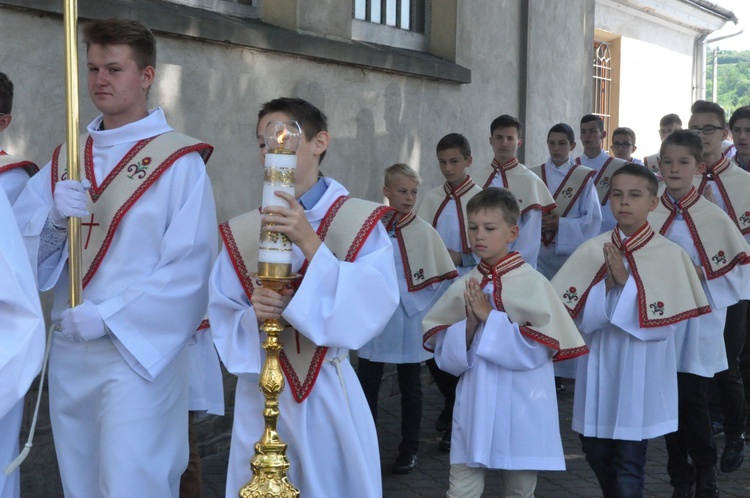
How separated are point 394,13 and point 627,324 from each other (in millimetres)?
4705

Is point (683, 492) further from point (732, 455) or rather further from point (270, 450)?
point (270, 450)

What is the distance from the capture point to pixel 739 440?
21.9 feet

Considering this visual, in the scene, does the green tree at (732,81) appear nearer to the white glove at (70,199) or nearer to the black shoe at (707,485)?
the black shoe at (707,485)

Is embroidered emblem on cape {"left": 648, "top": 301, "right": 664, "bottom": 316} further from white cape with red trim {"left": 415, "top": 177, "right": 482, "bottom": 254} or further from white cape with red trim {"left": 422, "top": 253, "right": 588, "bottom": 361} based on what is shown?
white cape with red trim {"left": 415, "top": 177, "right": 482, "bottom": 254}

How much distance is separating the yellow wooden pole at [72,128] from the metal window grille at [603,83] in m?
15.0

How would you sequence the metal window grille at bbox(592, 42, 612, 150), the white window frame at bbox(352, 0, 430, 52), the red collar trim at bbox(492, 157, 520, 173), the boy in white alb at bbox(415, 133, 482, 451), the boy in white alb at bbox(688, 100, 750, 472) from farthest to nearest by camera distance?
1. the metal window grille at bbox(592, 42, 612, 150)
2. the white window frame at bbox(352, 0, 430, 52)
3. the red collar trim at bbox(492, 157, 520, 173)
4. the boy in white alb at bbox(415, 133, 482, 451)
5. the boy in white alb at bbox(688, 100, 750, 472)

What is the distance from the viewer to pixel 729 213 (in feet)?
23.2

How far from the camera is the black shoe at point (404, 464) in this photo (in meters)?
6.52

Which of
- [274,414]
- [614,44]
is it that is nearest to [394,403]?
[274,414]

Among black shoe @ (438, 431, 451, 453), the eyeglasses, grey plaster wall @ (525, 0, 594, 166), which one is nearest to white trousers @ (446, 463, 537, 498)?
black shoe @ (438, 431, 451, 453)

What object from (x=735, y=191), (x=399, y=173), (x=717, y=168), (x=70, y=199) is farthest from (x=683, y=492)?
(x=70, y=199)

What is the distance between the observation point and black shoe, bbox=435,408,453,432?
7.34 metres

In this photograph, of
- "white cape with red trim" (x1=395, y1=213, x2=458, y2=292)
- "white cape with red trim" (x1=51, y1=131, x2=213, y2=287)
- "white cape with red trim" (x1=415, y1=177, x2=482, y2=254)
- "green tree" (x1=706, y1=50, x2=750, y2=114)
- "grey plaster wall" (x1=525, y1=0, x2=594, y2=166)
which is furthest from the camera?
"green tree" (x1=706, y1=50, x2=750, y2=114)

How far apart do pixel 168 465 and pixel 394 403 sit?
4548 millimetres
